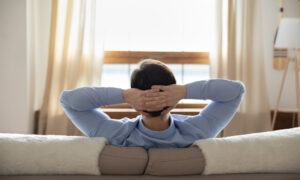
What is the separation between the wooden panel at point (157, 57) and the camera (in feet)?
12.7

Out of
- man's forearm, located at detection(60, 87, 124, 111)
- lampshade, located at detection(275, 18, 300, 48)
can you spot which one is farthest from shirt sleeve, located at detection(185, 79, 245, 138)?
lampshade, located at detection(275, 18, 300, 48)

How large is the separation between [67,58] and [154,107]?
9.02ft

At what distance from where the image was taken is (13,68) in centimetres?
332

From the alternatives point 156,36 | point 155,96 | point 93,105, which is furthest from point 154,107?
point 156,36

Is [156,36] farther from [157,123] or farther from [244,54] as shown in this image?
[157,123]

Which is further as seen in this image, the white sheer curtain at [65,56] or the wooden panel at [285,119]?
the wooden panel at [285,119]

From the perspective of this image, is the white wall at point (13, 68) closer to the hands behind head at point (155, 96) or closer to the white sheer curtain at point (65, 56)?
the white sheer curtain at point (65, 56)

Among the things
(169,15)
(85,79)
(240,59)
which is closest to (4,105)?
(85,79)

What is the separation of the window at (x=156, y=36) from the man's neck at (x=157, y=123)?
2894mm

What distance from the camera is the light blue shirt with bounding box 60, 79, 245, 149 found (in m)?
0.98

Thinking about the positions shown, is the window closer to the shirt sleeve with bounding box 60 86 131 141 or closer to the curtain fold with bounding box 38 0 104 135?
the curtain fold with bounding box 38 0 104 135

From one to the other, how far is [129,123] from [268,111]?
2.91 meters

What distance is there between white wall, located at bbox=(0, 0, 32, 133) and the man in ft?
8.15

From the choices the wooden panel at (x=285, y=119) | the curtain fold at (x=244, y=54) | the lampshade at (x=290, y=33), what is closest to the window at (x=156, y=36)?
the curtain fold at (x=244, y=54)
